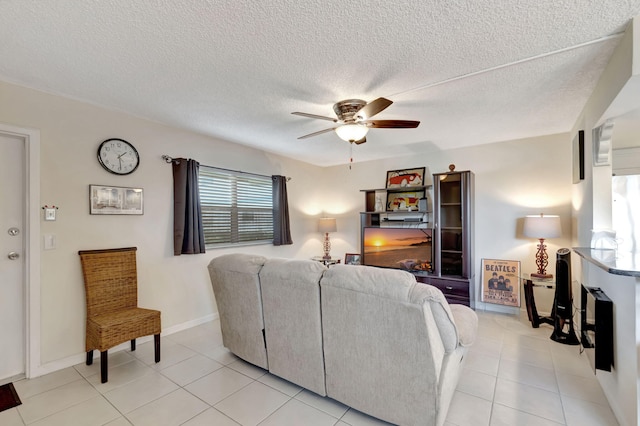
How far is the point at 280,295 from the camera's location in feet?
6.94

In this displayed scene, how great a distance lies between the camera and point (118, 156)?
2.88 meters

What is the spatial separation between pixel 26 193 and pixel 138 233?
0.91 meters

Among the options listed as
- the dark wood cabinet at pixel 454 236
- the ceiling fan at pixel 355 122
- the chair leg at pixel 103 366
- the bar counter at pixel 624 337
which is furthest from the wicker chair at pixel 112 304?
the dark wood cabinet at pixel 454 236

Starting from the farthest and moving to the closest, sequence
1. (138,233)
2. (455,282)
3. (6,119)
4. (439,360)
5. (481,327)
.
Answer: (455,282) < (481,327) < (138,233) < (6,119) < (439,360)

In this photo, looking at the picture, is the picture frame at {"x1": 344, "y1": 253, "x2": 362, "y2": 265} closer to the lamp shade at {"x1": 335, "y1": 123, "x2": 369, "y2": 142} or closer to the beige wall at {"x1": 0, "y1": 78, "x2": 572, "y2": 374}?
the beige wall at {"x1": 0, "y1": 78, "x2": 572, "y2": 374}

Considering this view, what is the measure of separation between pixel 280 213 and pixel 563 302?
3641 mm

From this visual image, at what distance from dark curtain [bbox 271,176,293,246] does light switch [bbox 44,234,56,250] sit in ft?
8.53

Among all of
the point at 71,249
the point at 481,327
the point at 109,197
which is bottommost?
the point at 481,327

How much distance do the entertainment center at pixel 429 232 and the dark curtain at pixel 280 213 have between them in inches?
50.2

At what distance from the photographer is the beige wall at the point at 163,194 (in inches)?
97.9

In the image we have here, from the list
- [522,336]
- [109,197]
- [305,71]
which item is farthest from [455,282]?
[109,197]

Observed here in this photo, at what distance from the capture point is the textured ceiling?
59.1 inches

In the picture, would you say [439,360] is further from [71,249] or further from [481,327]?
[71,249]

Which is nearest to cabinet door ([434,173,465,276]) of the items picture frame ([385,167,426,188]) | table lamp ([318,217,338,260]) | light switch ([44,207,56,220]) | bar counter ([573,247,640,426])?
picture frame ([385,167,426,188])
